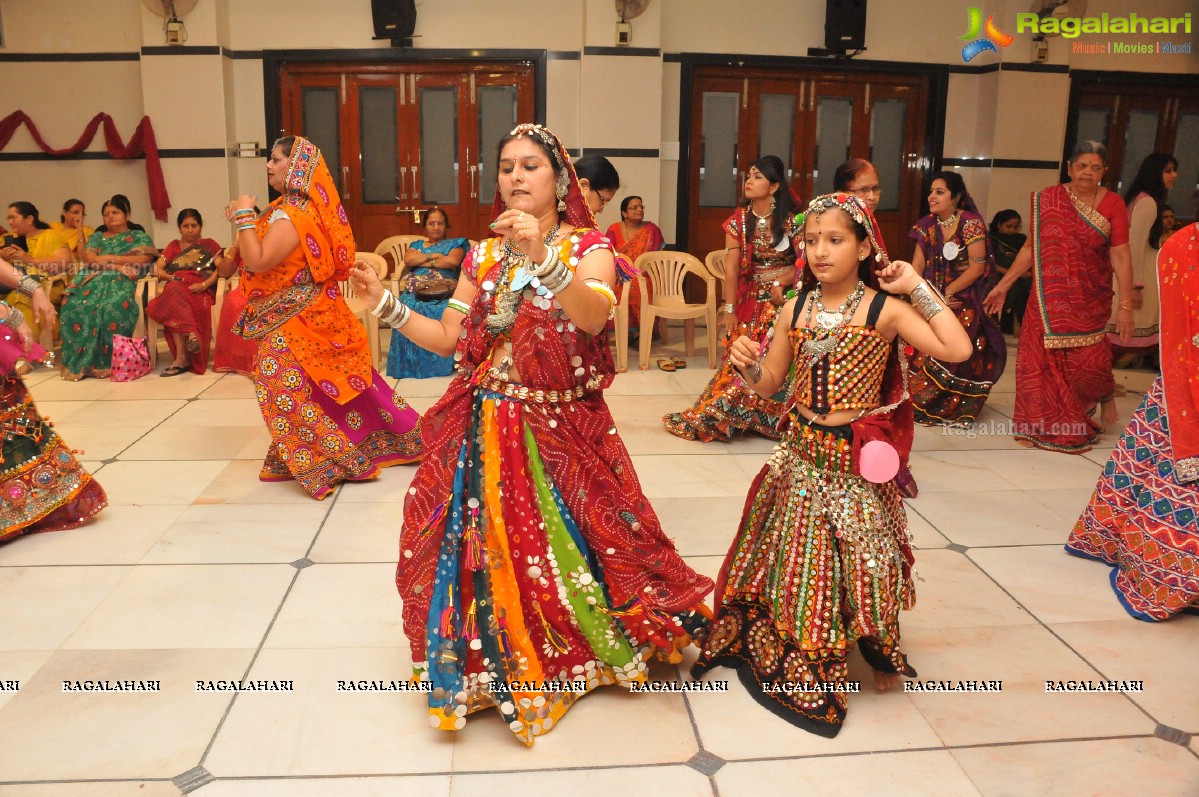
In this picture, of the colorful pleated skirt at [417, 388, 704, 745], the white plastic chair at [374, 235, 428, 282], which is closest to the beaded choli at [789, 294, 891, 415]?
the colorful pleated skirt at [417, 388, 704, 745]

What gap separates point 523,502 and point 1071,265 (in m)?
3.58

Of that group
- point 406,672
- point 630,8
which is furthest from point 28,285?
point 630,8

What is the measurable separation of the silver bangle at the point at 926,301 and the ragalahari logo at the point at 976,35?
727cm

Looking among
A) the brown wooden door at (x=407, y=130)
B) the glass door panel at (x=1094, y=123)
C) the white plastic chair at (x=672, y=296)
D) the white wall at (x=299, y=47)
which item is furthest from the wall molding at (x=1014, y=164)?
the brown wooden door at (x=407, y=130)

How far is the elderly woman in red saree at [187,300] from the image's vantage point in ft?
21.6

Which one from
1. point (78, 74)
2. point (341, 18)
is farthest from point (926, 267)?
point (78, 74)

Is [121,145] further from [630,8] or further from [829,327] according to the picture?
[829,327]

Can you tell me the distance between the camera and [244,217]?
12.4 feet

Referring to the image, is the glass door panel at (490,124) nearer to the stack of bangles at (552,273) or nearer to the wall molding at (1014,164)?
the wall molding at (1014,164)

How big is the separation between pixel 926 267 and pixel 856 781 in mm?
3789

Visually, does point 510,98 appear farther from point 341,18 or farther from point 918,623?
point 918,623

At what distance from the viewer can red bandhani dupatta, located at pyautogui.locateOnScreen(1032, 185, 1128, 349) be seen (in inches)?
183

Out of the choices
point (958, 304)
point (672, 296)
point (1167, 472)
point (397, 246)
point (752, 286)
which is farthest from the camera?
point (397, 246)

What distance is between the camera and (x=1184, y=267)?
292 centimetres
